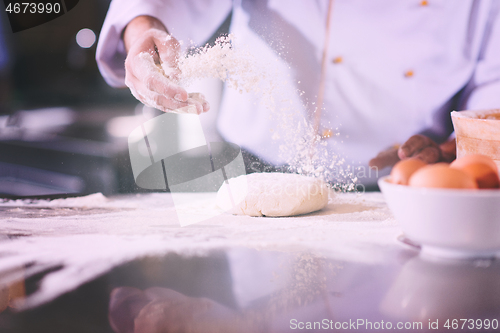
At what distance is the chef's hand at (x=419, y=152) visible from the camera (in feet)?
3.98

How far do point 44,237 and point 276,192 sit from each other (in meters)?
0.51

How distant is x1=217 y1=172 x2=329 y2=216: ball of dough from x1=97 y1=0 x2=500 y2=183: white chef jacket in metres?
0.36

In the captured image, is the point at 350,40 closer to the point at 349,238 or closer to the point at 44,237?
the point at 349,238

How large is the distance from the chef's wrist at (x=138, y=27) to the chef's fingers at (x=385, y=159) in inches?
34.7

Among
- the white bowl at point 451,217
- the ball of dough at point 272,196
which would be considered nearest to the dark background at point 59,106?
the ball of dough at point 272,196

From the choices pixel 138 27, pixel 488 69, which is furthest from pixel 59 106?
pixel 488 69

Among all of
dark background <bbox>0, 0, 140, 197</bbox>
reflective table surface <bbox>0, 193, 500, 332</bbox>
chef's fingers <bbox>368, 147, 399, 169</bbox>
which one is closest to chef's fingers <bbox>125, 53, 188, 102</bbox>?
dark background <bbox>0, 0, 140, 197</bbox>

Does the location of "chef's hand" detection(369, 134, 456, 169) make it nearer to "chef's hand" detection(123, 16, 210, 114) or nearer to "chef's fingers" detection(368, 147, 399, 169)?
"chef's fingers" detection(368, 147, 399, 169)

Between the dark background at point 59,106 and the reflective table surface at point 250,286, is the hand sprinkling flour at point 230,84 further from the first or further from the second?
the reflective table surface at point 250,286

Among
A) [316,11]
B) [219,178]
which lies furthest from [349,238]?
[316,11]

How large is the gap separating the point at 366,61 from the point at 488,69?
1.41 ft

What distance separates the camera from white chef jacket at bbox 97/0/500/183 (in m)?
1.25

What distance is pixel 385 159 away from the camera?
132 centimetres

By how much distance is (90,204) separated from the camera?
110 cm
